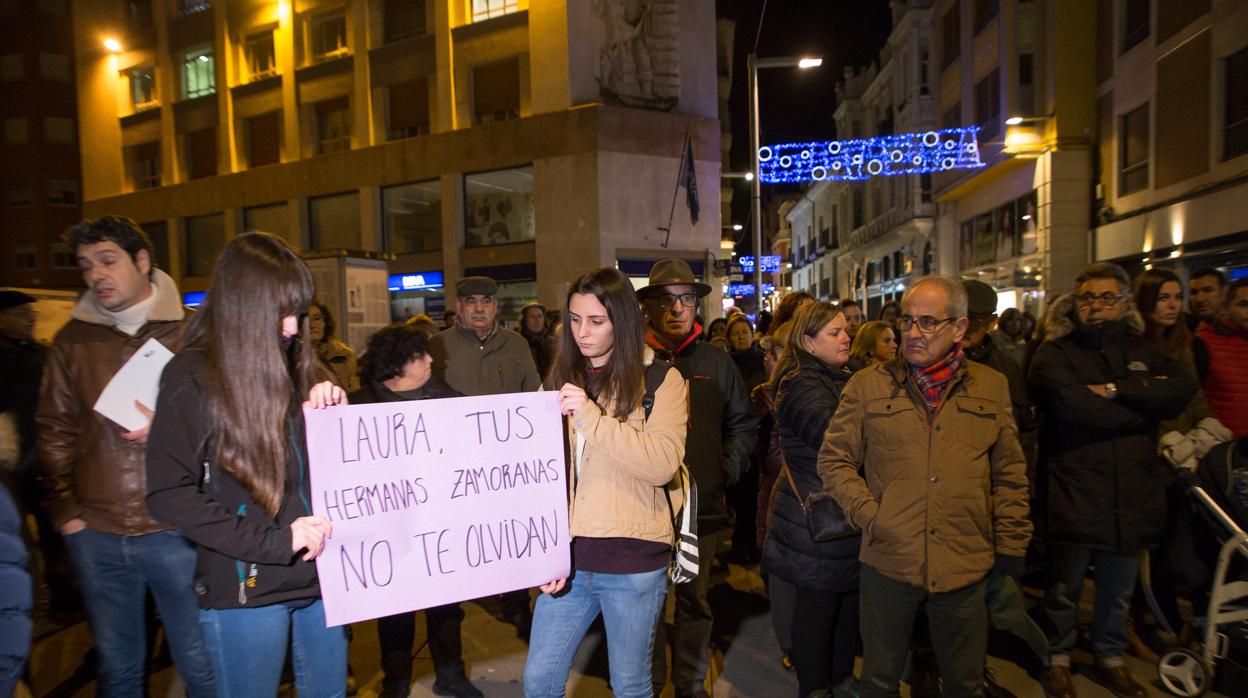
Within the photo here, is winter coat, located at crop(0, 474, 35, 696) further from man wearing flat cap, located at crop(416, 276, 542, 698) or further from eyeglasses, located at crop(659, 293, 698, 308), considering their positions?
man wearing flat cap, located at crop(416, 276, 542, 698)

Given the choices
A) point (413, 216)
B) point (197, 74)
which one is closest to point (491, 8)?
point (413, 216)

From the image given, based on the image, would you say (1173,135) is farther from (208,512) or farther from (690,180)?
(208,512)

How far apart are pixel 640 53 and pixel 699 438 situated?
17529 mm

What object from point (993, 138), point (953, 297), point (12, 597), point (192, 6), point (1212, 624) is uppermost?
point (192, 6)

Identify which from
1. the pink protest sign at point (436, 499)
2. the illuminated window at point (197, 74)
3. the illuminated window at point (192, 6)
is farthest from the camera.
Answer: the illuminated window at point (197, 74)

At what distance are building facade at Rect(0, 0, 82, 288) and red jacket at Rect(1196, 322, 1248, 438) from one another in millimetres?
47885

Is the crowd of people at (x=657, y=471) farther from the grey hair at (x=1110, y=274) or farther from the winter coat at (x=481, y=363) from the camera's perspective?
the winter coat at (x=481, y=363)

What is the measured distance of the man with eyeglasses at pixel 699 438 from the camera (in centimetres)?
377

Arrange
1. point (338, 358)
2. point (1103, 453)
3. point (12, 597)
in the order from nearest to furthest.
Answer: point (12, 597)
point (1103, 453)
point (338, 358)

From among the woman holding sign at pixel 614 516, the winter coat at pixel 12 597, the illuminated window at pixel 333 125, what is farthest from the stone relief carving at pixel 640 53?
the winter coat at pixel 12 597

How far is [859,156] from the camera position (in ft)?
55.0

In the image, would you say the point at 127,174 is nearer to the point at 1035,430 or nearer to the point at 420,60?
the point at 420,60

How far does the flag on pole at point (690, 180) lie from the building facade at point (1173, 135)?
1055 centimetres

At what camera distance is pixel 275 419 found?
2.17 m
